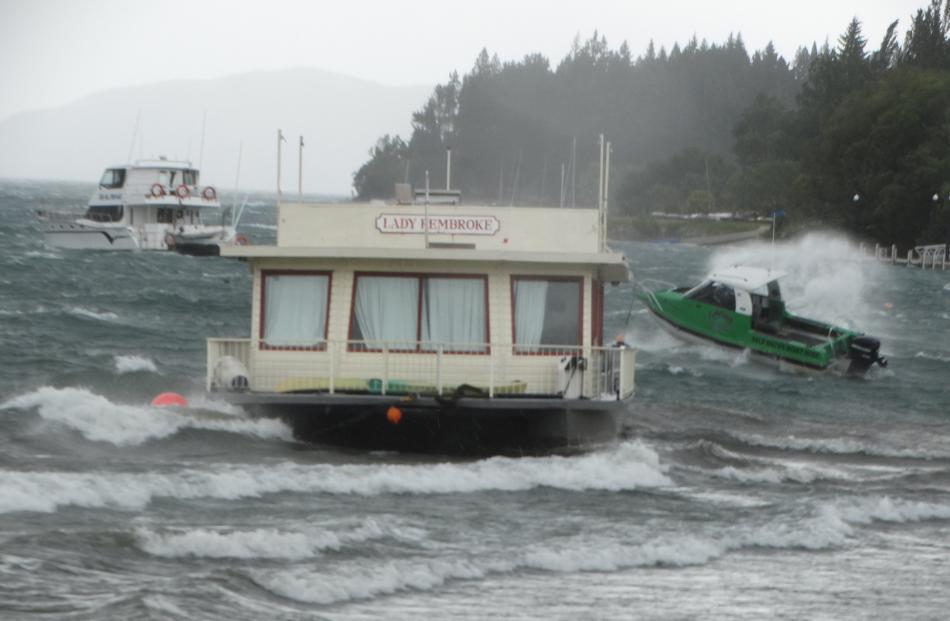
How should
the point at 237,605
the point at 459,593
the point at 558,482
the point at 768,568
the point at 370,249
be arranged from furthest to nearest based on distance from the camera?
the point at 370,249 → the point at 558,482 → the point at 768,568 → the point at 459,593 → the point at 237,605

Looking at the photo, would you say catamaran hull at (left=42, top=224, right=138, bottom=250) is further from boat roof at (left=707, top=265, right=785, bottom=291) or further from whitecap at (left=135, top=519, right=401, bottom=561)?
whitecap at (left=135, top=519, right=401, bottom=561)

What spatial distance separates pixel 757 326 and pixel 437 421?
67.0ft

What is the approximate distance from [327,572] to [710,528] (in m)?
4.82

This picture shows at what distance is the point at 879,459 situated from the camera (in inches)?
926

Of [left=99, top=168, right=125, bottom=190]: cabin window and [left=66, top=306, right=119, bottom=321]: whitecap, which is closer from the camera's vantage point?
[left=66, top=306, right=119, bottom=321]: whitecap

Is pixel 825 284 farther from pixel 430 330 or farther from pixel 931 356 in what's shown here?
pixel 430 330

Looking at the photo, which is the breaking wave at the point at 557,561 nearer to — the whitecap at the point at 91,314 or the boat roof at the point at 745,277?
the boat roof at the point at 745,277

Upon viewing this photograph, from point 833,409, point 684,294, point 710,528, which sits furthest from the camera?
point 684,294

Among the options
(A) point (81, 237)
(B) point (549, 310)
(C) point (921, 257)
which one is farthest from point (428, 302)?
(C) point (921, 257)

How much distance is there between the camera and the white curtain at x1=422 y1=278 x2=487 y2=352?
20859mm

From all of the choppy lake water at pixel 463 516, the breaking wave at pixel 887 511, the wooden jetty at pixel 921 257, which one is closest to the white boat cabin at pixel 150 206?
the wooden jetty at pixel 921 257

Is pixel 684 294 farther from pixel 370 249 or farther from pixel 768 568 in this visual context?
pixel 768 568

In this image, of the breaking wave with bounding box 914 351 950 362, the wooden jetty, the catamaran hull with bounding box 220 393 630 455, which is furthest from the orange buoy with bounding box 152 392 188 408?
the wooden jetty

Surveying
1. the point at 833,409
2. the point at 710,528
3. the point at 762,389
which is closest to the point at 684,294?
the point at 762,389
